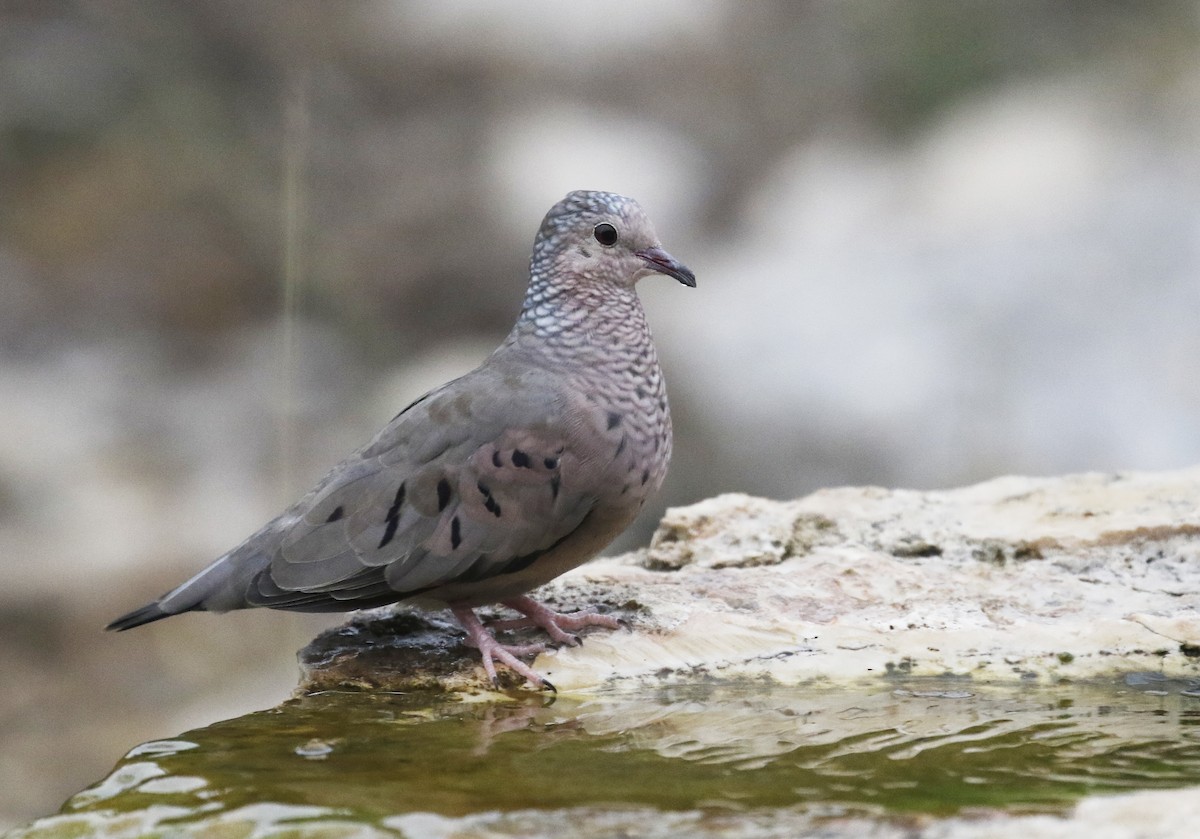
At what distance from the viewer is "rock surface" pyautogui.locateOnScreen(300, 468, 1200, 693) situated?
106 inches

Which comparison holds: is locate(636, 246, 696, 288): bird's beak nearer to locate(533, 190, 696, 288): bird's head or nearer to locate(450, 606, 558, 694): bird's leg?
locate(533, 190, 696, 288): bird's head

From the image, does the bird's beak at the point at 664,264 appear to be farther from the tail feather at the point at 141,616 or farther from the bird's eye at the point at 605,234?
the tail feather at the point at 141,616

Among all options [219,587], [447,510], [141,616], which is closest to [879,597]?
[447,510]

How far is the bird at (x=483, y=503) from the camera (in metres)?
2.67

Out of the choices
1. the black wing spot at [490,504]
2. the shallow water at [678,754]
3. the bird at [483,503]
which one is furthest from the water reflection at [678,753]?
the black wing spot at [490,504]

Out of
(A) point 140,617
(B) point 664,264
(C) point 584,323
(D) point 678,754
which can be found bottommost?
(D) point 678,754


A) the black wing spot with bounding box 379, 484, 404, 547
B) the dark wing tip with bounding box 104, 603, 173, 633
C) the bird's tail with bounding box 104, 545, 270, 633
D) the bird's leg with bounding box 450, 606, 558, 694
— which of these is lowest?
Answer: the bird's leg with bounding box 450, 606, 558, 694

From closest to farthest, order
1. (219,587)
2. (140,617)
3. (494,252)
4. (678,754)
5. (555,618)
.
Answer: (678,754)
(140,617)
(219,587)
(555,618)
(494,252)

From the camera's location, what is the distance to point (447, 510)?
2.70 m

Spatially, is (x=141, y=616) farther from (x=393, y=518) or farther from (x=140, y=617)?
(x=393, y=518)

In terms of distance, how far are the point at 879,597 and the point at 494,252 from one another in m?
5.98

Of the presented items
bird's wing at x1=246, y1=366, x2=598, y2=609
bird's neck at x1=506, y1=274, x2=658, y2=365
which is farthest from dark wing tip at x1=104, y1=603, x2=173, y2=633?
bird's neck at x1=506, y1=274, x2=658, y2=365

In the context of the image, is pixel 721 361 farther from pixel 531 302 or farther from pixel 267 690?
pixel 531 302

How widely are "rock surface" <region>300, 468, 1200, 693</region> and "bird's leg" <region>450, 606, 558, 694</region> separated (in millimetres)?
32
